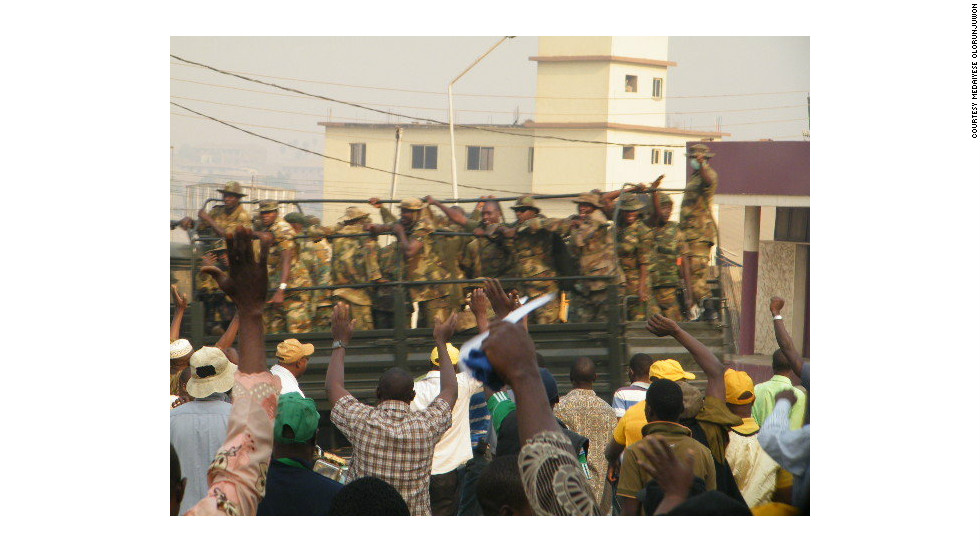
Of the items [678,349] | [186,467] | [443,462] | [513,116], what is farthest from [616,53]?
[186,467]

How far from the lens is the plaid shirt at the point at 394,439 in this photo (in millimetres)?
3889

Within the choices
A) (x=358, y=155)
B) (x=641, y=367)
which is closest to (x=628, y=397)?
(x=641, y=367)

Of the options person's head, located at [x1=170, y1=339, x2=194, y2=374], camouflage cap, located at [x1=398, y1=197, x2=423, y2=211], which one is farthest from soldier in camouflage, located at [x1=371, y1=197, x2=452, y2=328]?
person's head, located at [x1=170, y1=339, x2=194, y2=374]

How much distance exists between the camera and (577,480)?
8.38ft

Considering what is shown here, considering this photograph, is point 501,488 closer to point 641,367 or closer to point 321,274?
point 641,367

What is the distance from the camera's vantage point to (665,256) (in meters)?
7.39

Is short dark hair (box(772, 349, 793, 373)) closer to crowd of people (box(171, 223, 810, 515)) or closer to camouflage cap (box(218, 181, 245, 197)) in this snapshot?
crowd of people (box(171, 223, 810, 515))

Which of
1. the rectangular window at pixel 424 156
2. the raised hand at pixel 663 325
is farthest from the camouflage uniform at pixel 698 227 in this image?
the rectangular window at pixel 424 156

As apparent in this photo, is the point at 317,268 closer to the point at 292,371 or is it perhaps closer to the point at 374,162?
the point at 292,371

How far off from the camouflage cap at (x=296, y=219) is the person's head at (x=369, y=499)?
464 centimetres

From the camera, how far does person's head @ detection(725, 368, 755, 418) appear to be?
4453 millimetres

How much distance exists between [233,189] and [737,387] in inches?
172

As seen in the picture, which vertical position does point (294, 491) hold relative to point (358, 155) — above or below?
below
